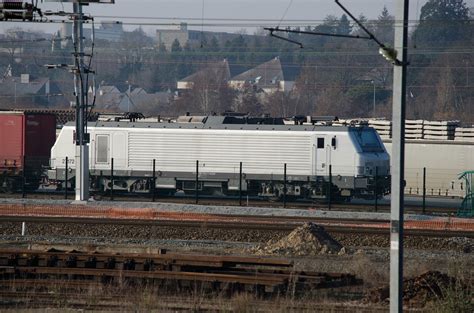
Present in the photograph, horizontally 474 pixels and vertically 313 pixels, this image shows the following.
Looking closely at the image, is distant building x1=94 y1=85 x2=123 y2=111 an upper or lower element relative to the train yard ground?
upper

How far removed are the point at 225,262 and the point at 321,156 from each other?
1956cm

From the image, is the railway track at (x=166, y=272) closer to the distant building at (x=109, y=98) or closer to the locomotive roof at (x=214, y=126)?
the locomotive roof at (x=214, y=126)

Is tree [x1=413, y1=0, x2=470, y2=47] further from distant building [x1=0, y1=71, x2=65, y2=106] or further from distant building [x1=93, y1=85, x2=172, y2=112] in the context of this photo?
distant building [x1=0, y1=71, x2=65, y2=106]

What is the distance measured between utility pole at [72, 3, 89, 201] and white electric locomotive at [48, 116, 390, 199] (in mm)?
3951

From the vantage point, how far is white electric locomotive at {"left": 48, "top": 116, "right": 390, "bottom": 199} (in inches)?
1436

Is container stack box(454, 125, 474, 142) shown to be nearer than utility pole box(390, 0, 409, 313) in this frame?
No

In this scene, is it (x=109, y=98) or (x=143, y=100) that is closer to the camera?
(x=109, y=98)

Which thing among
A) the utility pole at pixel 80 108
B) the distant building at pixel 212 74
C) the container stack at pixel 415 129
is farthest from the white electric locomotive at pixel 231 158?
the distant building at pixel 212 74

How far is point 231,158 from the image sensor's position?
124 ft

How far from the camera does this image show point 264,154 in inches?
1473

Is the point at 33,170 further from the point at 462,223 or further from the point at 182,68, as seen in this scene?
the point at 182,68

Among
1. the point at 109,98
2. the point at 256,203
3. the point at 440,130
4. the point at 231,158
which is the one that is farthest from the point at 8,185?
the point at 109,98

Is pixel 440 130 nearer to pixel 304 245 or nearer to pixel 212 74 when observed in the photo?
pixel 304 245

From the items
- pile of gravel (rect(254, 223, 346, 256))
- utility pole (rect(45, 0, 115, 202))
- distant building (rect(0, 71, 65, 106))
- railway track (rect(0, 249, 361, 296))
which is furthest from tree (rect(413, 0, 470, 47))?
railway track (rect(0, 249, 361, 296))
